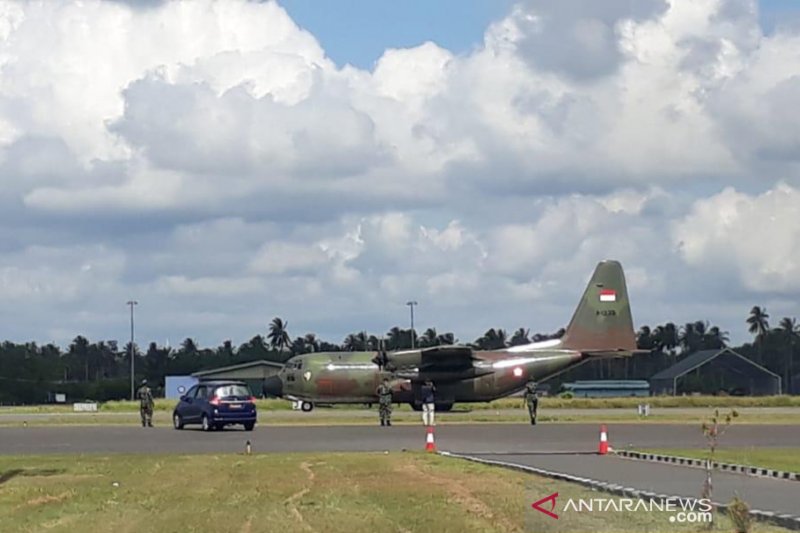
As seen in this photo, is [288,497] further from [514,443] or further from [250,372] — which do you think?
[250,372]

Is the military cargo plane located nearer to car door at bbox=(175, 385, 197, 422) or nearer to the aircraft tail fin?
the aircraft tail fin

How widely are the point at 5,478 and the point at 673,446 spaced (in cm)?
1637

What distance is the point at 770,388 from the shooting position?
11362 centimetres

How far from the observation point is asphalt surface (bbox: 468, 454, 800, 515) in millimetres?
17797

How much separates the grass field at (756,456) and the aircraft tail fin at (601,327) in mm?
29082

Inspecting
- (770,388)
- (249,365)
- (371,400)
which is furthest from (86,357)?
(371,400)

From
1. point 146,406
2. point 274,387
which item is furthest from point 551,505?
point 274,387

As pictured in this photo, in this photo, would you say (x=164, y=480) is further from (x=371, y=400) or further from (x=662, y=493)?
(x=371, y=400)

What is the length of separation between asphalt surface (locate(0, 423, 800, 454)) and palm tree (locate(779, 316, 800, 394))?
89.3 m

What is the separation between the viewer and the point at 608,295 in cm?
6047

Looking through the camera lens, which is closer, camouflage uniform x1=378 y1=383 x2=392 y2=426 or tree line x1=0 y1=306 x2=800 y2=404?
camouflage uniform x1=378 y1=383 x2=392 y2=426

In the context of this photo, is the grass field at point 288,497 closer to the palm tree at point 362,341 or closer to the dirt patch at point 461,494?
the dirt patch at point 461,494

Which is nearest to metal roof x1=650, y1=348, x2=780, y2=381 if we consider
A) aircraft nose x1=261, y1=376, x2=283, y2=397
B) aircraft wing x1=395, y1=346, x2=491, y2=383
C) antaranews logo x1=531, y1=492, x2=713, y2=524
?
aircraft nose x1=261, y1=376, x2=283, y2=397

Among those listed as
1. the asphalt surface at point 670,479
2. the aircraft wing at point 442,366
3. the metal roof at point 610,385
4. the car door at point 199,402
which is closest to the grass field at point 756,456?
the asphalt surface at point 670,479
